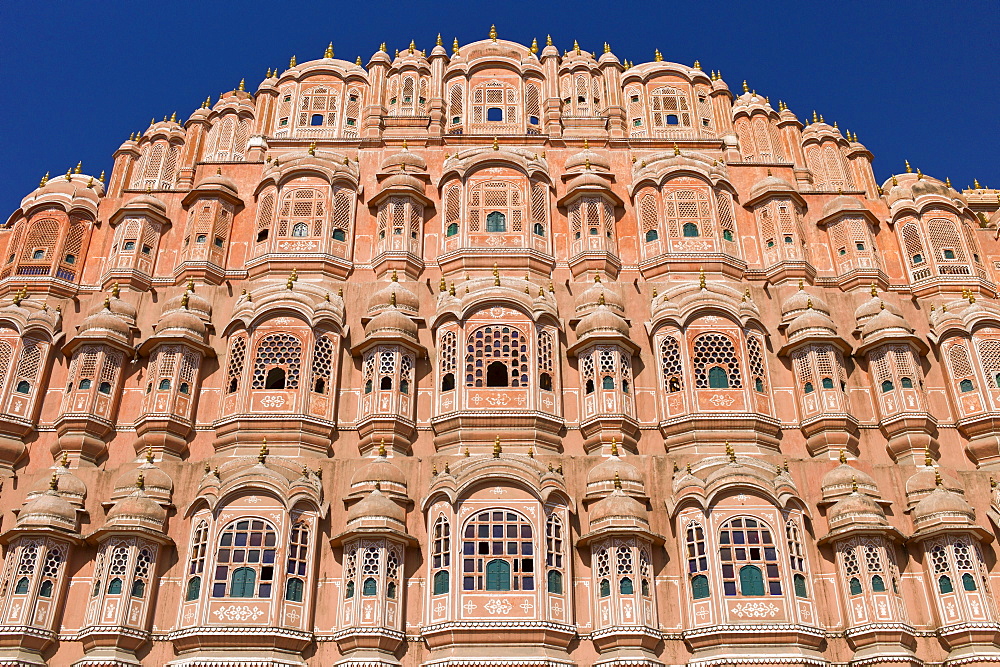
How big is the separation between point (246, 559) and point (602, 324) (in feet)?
39.1

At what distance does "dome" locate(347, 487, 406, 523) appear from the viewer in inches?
947

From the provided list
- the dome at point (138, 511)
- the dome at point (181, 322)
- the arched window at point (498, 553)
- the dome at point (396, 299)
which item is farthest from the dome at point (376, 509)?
the dome at point (181, 322)

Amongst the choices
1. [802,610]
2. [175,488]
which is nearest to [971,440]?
[802,610]

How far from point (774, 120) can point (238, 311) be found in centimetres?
2227

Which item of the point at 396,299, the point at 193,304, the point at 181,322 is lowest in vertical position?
the point at 181,322

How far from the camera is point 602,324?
28.1m

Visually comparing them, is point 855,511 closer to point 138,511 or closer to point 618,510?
point 618,510

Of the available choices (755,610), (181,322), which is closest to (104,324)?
(181,322)

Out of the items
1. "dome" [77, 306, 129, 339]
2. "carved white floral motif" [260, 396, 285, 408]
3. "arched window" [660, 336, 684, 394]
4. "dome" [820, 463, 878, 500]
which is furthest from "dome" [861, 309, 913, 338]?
"dome" [77, 306, 129, 339]

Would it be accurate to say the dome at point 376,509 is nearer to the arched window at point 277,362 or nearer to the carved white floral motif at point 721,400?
the arched window at point 277,362

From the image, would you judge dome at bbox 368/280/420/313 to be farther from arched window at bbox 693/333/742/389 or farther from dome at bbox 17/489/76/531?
dome at bbox 17/489/76/531

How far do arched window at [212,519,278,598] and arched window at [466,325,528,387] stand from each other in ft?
23.3

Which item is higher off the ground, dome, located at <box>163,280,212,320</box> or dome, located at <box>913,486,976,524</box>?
dome, located at <box>163,280,212,320</box>

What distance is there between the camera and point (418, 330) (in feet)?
95.1
